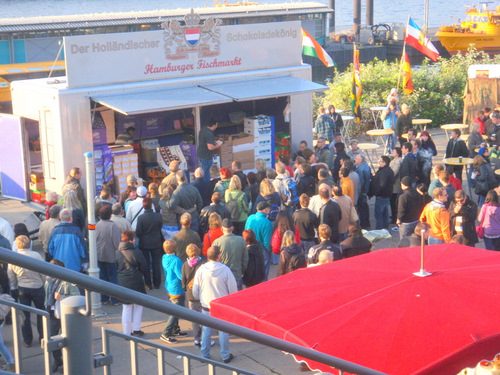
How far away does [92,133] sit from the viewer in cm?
1295

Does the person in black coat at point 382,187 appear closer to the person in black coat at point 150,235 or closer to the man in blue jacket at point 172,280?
the person in black coat at point 150,235

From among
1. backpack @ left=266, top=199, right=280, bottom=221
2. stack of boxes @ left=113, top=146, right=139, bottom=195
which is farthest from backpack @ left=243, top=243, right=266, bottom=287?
stack of boxes @ left=113, top=146, right=139, bottom=195

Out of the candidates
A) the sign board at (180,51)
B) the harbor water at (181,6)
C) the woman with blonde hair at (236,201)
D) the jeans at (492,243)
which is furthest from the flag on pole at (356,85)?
the harbor water at (181,6)

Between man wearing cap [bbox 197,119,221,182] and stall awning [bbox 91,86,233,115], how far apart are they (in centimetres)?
62

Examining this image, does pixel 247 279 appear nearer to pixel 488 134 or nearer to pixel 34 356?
pixel 34 356

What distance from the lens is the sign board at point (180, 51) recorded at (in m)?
12.5

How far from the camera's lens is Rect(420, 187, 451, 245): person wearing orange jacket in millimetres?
9562

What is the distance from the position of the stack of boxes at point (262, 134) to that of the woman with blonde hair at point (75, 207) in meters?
5.07

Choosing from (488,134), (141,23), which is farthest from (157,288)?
(141,23)

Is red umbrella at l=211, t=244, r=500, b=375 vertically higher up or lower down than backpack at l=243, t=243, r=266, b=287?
higher up

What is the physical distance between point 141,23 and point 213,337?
31590 millimetres

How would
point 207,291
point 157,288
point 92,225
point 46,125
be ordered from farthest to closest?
point 46,125, point 157,288, point 92,225, point 207,291

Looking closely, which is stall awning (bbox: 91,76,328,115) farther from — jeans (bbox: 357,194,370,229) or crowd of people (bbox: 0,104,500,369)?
jeans (bbox: 357,194,370,229)

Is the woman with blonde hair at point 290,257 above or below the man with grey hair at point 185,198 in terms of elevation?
below
